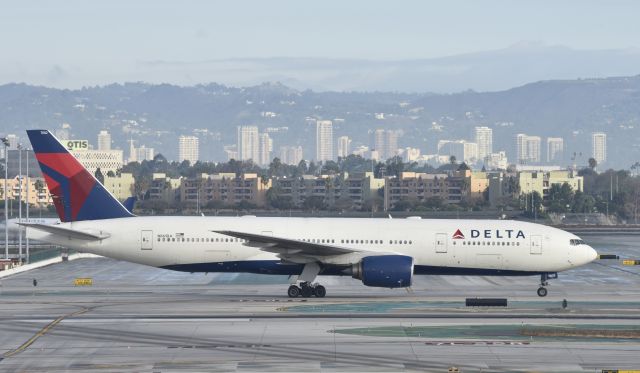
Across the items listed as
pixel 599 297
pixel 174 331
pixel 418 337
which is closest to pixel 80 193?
pixel 174 331

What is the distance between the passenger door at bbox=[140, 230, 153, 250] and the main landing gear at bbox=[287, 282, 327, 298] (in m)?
6.61

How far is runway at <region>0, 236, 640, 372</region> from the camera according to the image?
33719mm

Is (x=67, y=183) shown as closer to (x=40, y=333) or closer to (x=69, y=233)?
(x=69, y=233)

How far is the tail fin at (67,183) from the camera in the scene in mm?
52219

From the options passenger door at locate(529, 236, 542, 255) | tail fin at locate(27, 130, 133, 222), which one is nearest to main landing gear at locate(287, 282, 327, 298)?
tail fin at locate(27, 130, 133, 222)

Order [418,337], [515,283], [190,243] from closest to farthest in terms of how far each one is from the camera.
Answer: [418,337], [190,243], [515,283]

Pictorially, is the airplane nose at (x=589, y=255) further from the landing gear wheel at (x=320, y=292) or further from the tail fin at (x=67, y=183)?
the tail fin at (x=67, y=183)

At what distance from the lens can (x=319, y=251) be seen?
50469 mm

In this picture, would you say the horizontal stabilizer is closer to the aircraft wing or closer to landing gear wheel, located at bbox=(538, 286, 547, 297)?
the aircraft wing

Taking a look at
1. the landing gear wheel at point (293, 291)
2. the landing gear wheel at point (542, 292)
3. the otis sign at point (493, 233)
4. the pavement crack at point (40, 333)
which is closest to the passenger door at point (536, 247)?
the otis sign at point (493, 233)

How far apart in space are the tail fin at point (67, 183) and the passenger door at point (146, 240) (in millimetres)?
1832

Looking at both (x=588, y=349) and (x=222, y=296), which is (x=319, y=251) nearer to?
(x=222, y=296)

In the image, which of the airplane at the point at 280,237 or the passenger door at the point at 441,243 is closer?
the airplane at the point at 280,237

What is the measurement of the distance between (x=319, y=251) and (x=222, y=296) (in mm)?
5674
